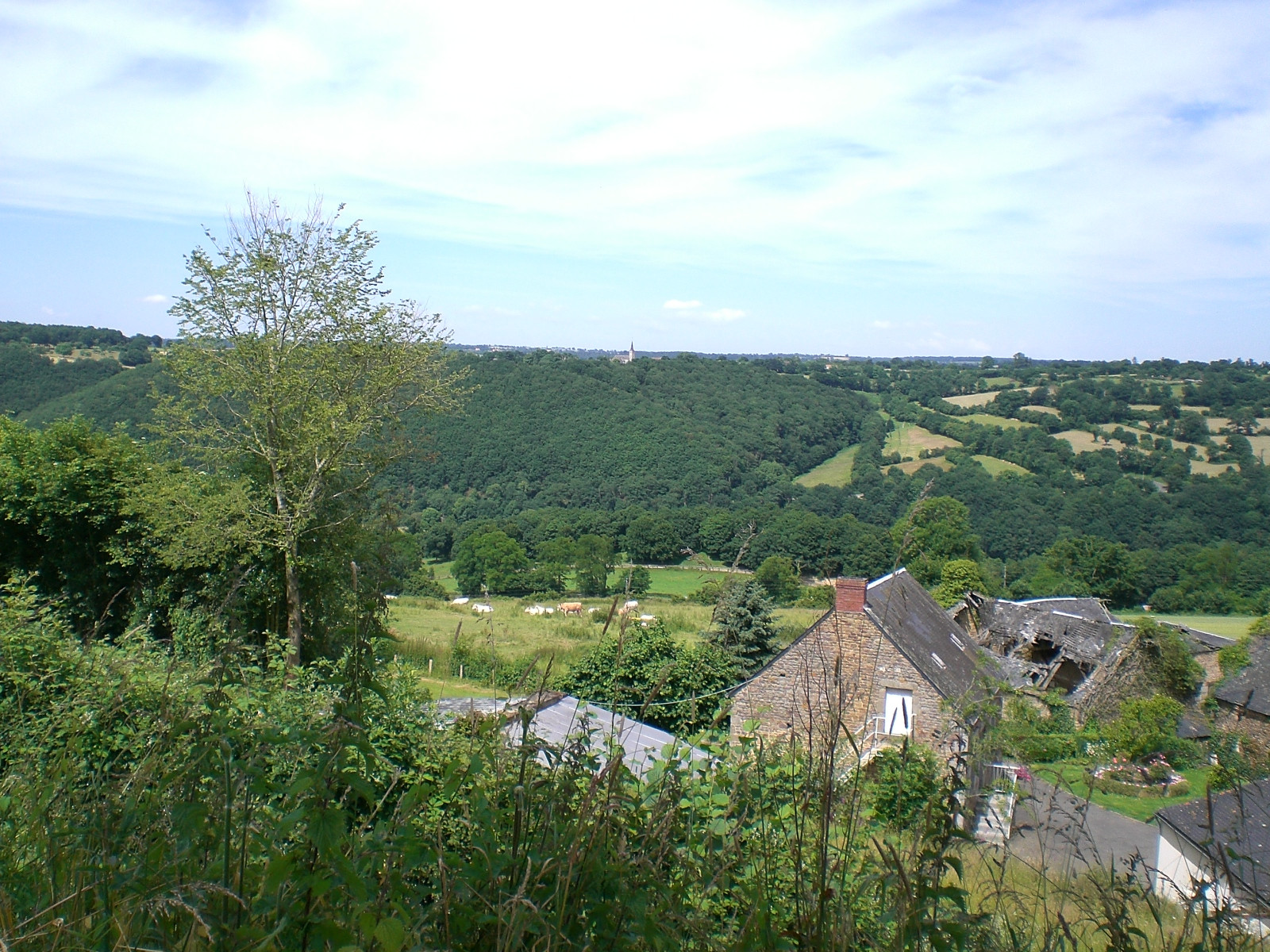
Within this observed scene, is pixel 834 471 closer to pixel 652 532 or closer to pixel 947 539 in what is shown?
pixel 652 532

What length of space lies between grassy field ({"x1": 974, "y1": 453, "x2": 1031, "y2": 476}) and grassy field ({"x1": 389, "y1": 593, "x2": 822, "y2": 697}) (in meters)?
42.1

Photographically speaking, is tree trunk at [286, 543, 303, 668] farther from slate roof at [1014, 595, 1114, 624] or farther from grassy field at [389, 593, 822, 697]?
slate roof at [1014, 595, 1114, 624]

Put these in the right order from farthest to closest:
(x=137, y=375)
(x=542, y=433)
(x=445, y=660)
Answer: (x=542, y=433) < (x=137, y=375) < (x=445, y=660)

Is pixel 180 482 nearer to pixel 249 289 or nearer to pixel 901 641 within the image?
pixel 249 289

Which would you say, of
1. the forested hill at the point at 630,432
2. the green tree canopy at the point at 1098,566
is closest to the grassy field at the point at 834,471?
the forested hill at the point at 630,432

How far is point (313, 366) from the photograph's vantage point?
49.1 feet

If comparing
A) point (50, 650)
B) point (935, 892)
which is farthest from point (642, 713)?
point (50, 650)

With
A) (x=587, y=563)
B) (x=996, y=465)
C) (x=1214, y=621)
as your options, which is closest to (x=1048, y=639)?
(x=587, y=563)

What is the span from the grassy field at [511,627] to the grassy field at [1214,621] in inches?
706

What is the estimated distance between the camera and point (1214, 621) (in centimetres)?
4303

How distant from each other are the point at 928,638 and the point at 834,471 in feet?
205

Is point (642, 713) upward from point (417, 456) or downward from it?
upward

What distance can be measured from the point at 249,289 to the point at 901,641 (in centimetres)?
1397

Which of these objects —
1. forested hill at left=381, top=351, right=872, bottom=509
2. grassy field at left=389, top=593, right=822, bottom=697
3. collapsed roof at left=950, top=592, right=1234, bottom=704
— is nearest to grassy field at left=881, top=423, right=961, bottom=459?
forested hill at left=381, top=351, right=872, bottom=509
